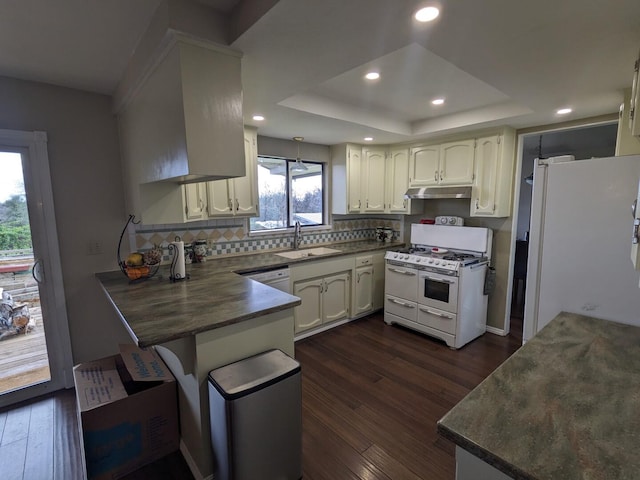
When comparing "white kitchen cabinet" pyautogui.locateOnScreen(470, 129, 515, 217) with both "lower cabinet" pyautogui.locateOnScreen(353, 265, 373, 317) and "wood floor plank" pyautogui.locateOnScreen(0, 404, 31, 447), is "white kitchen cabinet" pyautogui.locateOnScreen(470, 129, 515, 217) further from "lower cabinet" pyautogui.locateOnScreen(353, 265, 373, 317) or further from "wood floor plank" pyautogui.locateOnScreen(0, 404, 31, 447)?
"wood floor plank" pyautogui.locateOnScreen(0, 404, 31, 447)

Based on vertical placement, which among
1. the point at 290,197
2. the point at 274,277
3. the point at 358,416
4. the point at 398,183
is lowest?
the point at 358,416

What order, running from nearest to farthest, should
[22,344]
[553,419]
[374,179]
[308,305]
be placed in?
[553,419], [22,344], [308,305], [374,179]

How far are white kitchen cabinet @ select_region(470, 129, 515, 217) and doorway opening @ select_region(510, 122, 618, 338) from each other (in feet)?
1.57

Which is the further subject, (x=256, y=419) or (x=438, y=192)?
(x=438, y=192)

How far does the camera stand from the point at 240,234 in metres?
3.39

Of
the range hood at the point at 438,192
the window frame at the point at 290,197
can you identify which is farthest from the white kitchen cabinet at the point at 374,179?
the window frame at the point at 290,197

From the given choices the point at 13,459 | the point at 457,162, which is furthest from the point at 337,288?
the point at 13,459

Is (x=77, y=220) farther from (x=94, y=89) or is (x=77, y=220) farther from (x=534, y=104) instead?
(x=534, y=104)

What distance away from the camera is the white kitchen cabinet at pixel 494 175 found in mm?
3184

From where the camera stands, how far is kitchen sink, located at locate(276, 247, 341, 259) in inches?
137

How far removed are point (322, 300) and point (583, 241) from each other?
2.40 metres

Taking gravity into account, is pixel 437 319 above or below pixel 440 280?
below

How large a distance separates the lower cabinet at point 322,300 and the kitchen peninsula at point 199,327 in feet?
4.10

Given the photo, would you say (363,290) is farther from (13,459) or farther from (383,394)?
(13,459)
